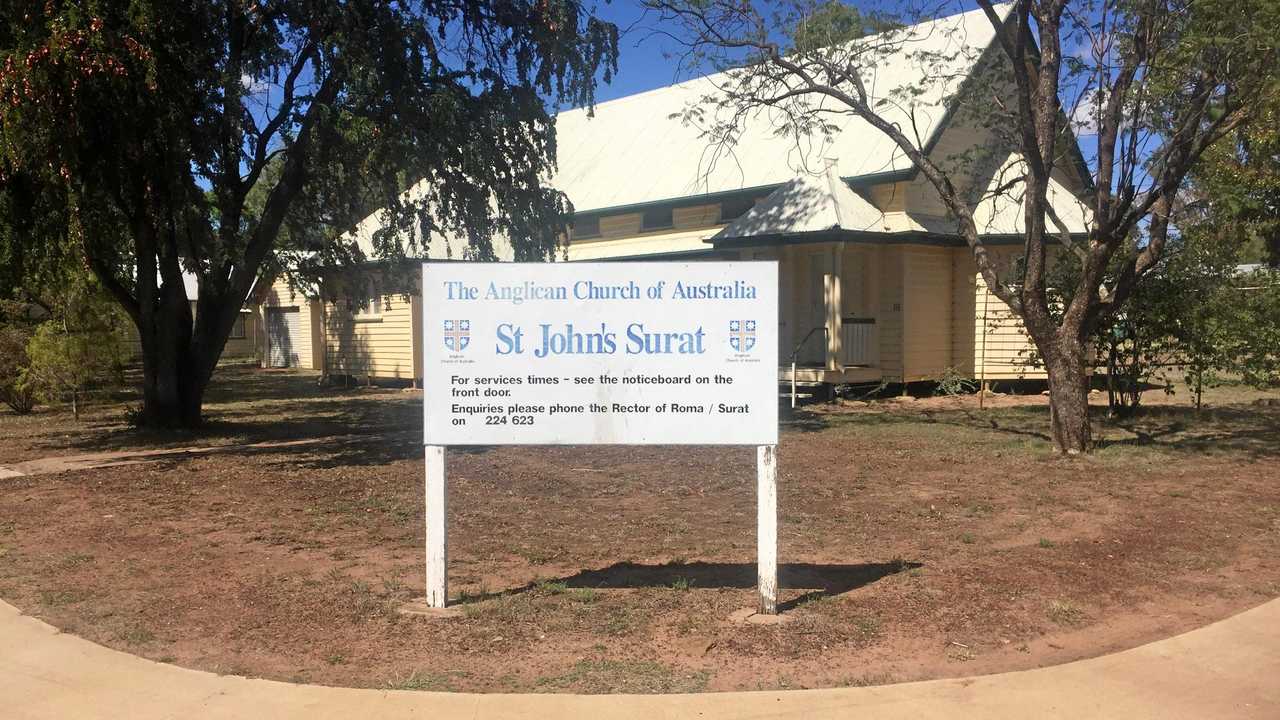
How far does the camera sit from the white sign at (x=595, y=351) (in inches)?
236

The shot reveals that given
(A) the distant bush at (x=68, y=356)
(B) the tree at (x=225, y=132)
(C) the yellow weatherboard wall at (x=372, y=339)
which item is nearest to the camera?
(B) the tree at (x=225, y=132)

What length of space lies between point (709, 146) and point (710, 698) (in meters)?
17.8

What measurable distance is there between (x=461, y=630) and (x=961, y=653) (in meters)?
2.74

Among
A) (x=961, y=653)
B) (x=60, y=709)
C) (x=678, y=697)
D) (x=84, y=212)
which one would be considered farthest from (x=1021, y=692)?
(x=84, y=212)

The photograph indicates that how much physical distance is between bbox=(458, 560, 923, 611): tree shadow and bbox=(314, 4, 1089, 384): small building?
10273mm

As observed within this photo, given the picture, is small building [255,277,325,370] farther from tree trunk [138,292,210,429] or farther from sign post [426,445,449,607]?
sign post [426,445,449,607]

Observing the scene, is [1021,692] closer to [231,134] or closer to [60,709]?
[60,709]

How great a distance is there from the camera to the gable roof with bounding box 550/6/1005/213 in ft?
64.3

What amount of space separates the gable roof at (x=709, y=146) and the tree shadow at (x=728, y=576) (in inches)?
417

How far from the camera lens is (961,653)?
5.47m

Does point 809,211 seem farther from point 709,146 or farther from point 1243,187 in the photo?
point 1243,187

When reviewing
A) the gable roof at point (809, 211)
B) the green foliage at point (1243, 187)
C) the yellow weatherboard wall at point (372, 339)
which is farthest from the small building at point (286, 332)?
the green foliage at point (1243, 187)

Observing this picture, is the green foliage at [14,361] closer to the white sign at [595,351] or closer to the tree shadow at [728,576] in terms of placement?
the tree shadow at [728,576]

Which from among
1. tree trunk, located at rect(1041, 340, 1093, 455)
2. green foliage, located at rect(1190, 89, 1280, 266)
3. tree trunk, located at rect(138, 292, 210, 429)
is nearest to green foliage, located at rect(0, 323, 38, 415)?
tree trunk, located at rect(138, 292, 210, 429)
